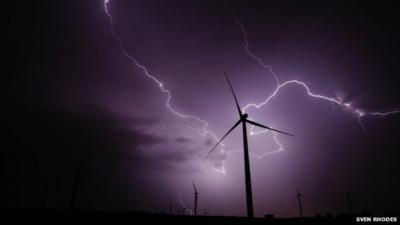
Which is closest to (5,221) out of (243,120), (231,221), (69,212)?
(69,212)

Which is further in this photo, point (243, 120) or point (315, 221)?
point (243, 120)

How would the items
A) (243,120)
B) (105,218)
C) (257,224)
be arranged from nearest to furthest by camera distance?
1. (105,218)
2. (257,224)
3. (243,120)

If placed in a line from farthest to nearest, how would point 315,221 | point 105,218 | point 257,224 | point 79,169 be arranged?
point 79,169
point 315,221
point 257,224
point 105,218

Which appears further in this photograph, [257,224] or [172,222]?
[257,224]

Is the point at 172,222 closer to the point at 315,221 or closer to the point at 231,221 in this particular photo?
the point at 231,221

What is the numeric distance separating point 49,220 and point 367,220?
25.1 m

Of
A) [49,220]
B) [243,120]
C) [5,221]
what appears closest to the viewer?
[5,221]

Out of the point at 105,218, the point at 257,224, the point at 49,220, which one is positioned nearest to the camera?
the point at 49,220

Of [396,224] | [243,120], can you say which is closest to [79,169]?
[243,120]

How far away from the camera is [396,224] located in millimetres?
21781

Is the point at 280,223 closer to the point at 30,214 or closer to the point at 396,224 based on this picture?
the point at 396,224

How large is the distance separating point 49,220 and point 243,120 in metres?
19.9

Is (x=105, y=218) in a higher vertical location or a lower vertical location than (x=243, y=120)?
lower

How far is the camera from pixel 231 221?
59.7 ft
